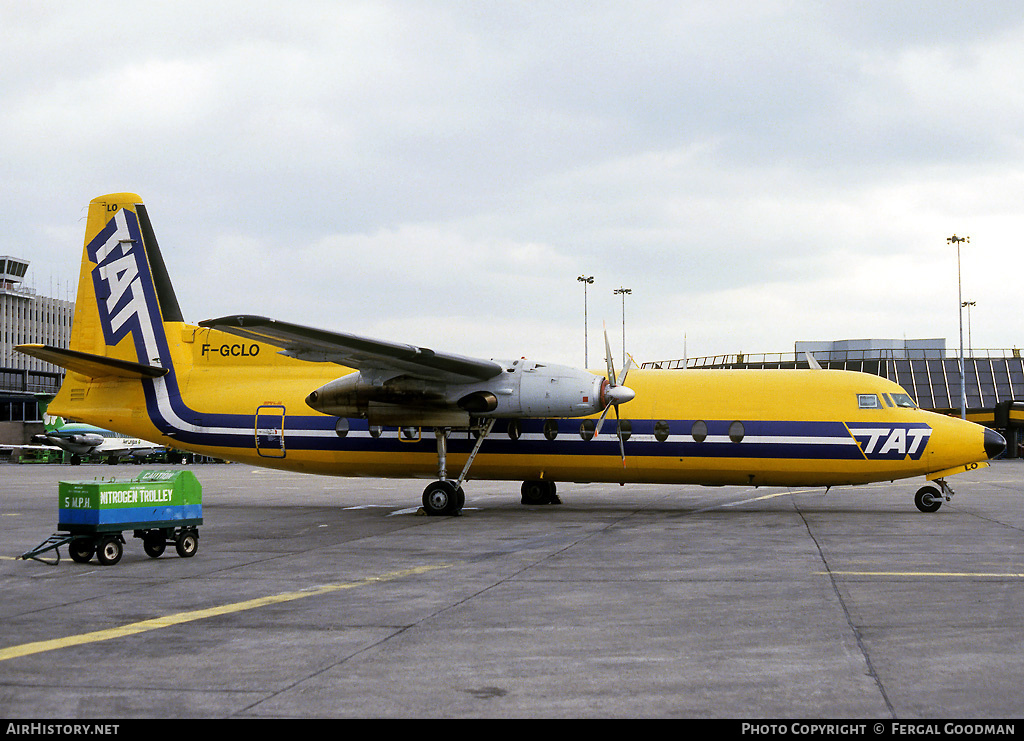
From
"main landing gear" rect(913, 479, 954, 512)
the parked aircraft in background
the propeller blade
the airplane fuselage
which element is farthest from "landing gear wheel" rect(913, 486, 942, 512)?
the parked aircraft in background

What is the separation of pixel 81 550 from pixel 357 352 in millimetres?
7617

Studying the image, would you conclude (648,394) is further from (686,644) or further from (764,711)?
(764,711)

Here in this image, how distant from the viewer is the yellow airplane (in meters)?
20.9

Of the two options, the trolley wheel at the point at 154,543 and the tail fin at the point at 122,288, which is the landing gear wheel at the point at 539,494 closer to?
the tail fin at the point at 122,288

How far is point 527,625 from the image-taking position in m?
8.91

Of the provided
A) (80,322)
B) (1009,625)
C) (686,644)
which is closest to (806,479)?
(1009,625)

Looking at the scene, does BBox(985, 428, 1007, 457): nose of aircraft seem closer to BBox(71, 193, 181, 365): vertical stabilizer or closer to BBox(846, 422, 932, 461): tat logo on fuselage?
BBox(846, 422, 932, 461): tat logo on fuselage

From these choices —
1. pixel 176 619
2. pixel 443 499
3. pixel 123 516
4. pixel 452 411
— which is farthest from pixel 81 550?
pixel 452 411

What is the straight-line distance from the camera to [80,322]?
2517 cm

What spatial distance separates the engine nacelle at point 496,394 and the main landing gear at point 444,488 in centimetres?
72

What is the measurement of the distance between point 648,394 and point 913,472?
644 centimetres

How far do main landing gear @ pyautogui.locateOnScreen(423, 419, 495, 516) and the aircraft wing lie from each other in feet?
5.10

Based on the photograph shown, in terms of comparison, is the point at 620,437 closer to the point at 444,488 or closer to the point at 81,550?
the point at 444,488

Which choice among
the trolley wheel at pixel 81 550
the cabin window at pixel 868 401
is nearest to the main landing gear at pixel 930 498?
the cabin window at pixel 868 401
